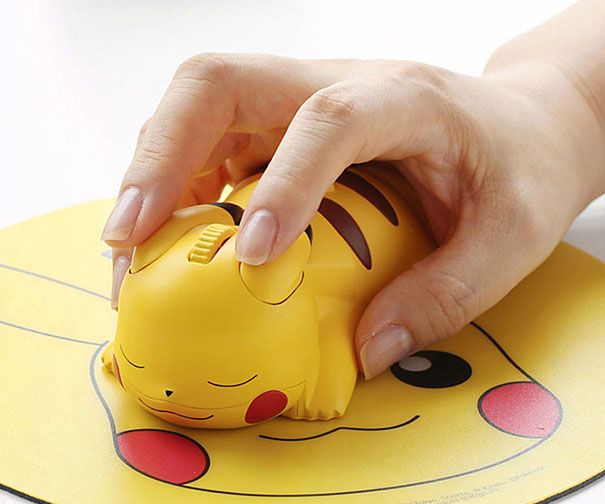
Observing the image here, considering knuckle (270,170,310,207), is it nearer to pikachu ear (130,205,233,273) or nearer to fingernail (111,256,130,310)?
pikachu ear (130,205,233,273)

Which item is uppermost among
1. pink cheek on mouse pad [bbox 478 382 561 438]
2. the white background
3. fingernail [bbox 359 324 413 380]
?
fingernail [bbox 359 324 413 380]

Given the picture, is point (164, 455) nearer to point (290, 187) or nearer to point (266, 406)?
point (266, 406)

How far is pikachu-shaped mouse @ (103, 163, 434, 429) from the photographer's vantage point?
32.3 inches

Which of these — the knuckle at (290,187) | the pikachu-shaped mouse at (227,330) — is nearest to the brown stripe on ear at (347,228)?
the pikachu-shaped mouse at (227,330)

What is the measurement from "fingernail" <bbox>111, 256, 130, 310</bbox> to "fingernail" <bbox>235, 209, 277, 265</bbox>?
7.9 inches

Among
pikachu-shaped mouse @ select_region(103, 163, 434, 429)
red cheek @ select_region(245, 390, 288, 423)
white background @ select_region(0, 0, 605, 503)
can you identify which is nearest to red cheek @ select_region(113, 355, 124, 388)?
pikachu-shaped mouse @ select_region(103, 163, 434, 429)

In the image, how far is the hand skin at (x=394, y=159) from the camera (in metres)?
0.85

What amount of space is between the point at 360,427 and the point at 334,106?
261mm

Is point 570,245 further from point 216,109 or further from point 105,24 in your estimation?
point 105,24

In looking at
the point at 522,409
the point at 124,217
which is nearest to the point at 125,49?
the point at 124,217

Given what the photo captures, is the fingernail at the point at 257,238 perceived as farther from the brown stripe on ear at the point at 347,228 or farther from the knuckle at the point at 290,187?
the brown stripe on ear at the point at 347,228

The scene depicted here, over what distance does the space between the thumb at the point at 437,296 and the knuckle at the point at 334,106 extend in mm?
171

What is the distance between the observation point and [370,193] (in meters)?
1.01

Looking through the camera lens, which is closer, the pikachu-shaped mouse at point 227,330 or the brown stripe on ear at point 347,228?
the pikachu-shaped mouse at point 227,330
